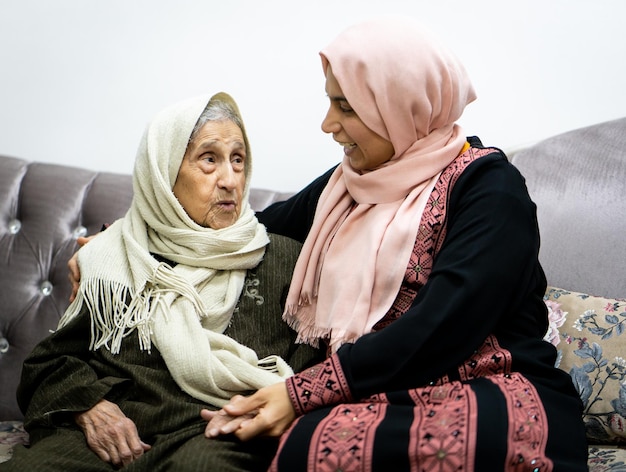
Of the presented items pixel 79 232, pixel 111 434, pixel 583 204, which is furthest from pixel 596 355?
pixel 79 232

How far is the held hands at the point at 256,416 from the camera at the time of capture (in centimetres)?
157

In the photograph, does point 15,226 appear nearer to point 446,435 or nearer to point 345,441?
point 345,441

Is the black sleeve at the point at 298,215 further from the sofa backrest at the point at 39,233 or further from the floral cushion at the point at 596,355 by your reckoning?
the floral cushion at the point at 596,355

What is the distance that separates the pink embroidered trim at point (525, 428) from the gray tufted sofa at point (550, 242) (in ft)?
1.28

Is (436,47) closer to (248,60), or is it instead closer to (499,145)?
(499,145)

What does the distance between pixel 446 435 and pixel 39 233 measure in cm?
150

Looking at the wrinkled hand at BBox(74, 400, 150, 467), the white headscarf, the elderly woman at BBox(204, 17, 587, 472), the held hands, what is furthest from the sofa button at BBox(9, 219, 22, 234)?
the held hands

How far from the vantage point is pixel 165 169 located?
1.93 meters

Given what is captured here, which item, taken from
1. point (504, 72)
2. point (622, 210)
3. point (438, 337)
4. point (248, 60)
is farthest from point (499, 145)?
point (438, 337)

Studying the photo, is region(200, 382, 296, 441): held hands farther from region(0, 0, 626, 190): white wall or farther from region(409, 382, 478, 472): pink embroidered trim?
region(0, 0, 626, 190): white wall

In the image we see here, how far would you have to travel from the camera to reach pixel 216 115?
6.51 ft

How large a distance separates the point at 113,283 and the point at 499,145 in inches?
51.8

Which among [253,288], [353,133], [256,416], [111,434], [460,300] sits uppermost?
[353,133]

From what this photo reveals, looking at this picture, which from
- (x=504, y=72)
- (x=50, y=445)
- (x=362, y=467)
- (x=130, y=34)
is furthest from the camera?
(x=130, y=34)
